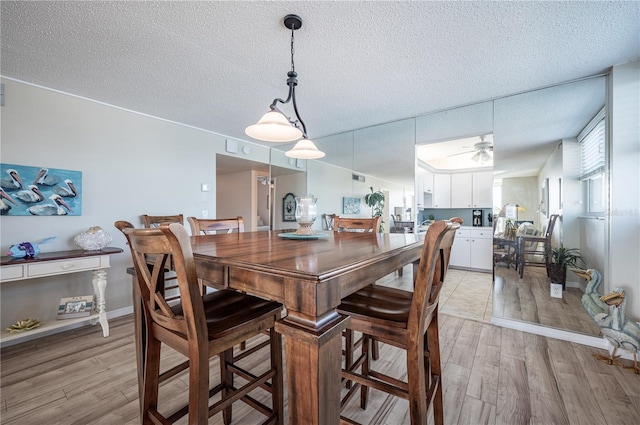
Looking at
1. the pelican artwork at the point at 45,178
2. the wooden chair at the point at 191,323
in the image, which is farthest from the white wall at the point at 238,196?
the wooden chair at the point at 191,323

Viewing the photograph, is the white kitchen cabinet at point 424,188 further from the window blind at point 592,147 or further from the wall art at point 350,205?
the window blind at point 592,147

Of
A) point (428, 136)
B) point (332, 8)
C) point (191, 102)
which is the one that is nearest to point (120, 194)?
point (191, 102)

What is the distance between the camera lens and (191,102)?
9.03 feet

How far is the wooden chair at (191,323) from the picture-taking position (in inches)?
31.7

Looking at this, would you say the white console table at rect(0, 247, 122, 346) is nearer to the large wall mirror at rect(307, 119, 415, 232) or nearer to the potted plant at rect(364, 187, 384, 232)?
the large wall mirror at rect(307, 119, 415, 232)

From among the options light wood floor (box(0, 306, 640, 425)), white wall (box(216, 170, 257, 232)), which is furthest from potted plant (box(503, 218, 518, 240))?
white wall (box(216, 170, 257, 232))

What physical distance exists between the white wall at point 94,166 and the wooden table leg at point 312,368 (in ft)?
9.79

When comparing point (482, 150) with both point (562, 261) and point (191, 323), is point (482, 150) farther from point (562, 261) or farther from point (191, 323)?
point (191, 323)

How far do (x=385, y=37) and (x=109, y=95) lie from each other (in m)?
2.68

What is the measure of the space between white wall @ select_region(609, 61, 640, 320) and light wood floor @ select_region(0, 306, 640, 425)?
2.05ft

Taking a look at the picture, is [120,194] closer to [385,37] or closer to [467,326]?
[385,37]

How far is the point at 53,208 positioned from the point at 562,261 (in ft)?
15.8

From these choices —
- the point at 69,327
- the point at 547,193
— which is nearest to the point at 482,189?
the point at 547,193

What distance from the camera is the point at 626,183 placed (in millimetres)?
2039
